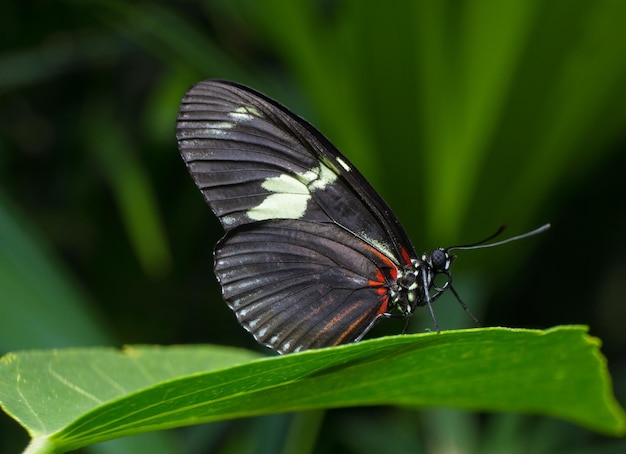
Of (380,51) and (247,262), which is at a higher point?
(380,51)

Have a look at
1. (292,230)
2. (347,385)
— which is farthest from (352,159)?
(347,385)

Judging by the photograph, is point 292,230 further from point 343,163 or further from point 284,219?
point 343,163

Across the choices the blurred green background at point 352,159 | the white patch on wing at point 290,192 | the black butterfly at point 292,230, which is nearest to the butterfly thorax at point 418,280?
the black butterfly at point 292,230

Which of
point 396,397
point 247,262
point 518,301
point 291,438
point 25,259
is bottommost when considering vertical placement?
point 518,301

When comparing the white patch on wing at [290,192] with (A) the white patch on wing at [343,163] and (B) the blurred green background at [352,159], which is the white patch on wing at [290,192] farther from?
(B) the blurred green background at [352,159]

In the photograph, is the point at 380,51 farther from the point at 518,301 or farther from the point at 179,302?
the point at 179,302

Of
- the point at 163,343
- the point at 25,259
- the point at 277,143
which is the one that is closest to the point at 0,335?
the point at 25,259
